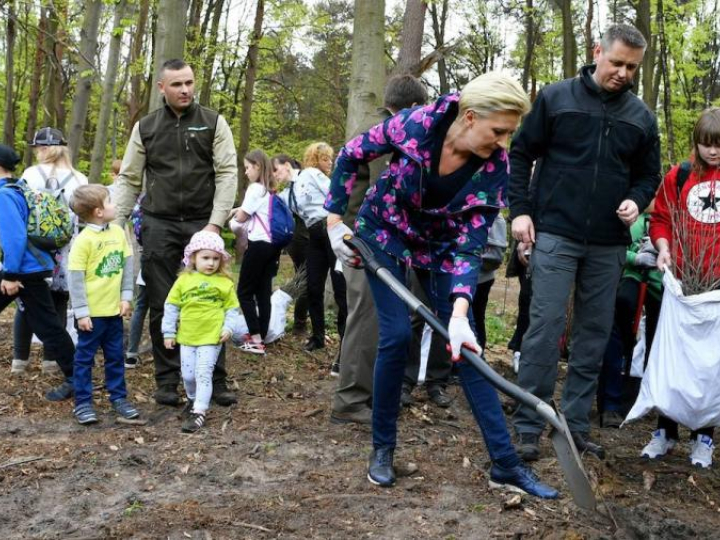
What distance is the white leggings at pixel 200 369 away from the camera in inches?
193

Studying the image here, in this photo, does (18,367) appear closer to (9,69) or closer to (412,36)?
(412,36)

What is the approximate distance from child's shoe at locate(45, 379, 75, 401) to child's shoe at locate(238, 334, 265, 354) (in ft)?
5.79

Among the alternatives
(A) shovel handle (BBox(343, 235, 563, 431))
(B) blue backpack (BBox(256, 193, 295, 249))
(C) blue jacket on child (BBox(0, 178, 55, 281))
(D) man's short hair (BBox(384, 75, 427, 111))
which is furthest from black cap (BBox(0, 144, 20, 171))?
(A) shovel handle (BBox(343, 235, 563, 431))

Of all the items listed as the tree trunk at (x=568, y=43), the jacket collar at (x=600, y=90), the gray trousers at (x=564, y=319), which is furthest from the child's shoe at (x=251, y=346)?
the tree trunk at (x=568, y=43)

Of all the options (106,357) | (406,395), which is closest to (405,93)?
(406,395)

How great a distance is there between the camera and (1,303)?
221 inches

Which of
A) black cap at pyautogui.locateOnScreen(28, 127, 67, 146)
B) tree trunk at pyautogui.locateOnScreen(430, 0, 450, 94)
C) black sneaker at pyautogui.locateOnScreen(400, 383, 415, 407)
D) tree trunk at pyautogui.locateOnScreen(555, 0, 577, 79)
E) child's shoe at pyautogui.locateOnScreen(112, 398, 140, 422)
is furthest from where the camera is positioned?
tree trunk at pyautogui.locateOnScreen(430, 0, 450, 94)

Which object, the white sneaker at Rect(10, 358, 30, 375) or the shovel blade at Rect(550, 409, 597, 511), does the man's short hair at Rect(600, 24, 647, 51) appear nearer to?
the shovel blade at Rect(550, 409, 597, 511)

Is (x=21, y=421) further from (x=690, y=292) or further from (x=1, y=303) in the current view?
(x=690, y=292)

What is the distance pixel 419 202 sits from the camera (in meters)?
3.53

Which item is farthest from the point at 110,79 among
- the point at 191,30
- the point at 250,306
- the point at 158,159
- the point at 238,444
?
the point at 238,444

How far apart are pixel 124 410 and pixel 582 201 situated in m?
3.14

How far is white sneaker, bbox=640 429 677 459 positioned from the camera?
4531 mm

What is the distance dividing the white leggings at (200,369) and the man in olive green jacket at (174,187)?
34cm
